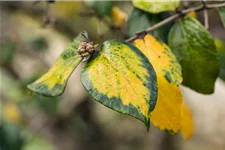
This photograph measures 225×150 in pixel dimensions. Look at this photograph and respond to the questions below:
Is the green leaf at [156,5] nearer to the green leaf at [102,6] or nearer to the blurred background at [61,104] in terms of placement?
the green leaf at [102,6]

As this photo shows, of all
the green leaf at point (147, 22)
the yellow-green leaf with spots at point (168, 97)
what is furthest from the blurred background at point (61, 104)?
the yellow-green leaf with spots at point (168, 97)

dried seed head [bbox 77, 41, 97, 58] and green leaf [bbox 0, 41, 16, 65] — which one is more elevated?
dried seed head [bbox 77, 41, 97, 58]

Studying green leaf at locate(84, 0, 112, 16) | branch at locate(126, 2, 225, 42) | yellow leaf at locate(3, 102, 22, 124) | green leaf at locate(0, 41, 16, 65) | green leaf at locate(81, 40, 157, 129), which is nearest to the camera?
green leaf at locate(81, 40, 157, 129)

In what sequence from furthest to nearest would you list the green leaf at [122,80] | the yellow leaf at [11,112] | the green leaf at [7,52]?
the yellow leaf at [11,112]
the green leaf at [7,52]
the green leaf at [122,80]

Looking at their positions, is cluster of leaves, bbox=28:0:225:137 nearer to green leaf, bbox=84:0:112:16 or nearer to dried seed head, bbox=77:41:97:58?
dried seed head, bbox=77:41:97:58

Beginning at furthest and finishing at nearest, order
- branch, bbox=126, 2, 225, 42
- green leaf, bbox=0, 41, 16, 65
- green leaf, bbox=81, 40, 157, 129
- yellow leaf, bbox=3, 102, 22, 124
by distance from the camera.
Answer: yellow leaf, bbox=3, 102, 22, 124
green leaf, bbox=0, 41, 16, 65
branch, bbox=126, 2, 225, 42
green leaf, bbox=81, 40, 157, 129

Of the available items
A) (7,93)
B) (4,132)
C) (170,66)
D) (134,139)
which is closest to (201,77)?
(170,66)

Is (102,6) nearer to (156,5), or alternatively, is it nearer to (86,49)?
(156,5)

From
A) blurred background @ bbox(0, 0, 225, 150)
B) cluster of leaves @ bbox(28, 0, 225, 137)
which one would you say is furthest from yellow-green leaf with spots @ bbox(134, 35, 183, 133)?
blurred background @ bbox(0, 0, 225, 150)
